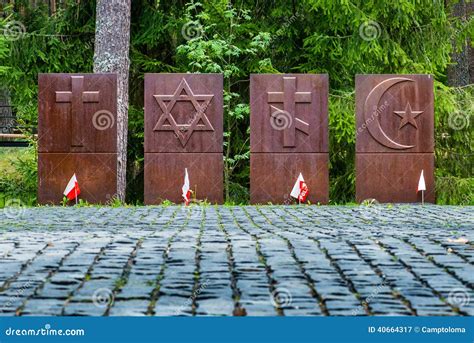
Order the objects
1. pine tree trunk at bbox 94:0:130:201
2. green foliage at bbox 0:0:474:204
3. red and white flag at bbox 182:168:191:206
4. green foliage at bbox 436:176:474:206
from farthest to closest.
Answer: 1. green foliage at bbox 0:0:474:204
2. green foliage at bbox 436:176:474:206
3. pine tree trunk at bbox 94:0:130:201
4. red and white flag at bbox 182:168:191:206

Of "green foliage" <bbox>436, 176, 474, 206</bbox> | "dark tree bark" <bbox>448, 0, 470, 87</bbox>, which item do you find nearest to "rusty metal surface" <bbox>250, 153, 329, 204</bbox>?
"green foliage" <bbox>436, 176, 474, 206</bbox>

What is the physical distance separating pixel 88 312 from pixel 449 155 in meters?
16.1

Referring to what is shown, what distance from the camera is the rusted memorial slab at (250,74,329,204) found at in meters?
16.7

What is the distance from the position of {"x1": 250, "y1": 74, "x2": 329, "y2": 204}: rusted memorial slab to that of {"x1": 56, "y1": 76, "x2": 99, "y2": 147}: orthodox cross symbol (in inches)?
106

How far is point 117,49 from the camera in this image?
19047 millimetres

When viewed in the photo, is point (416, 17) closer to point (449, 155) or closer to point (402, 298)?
point (449, 155)

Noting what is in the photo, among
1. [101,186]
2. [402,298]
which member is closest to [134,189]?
[101,186]

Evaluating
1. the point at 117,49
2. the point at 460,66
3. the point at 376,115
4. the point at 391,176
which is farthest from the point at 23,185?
the point at 460,66

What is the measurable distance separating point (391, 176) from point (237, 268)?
10.1m

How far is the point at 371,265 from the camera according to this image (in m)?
7.25

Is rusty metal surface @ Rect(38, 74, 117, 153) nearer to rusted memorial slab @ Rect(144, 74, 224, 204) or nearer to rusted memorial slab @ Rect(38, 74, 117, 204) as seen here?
rusted memorial slab @ Rect(38, 74, 117, 204)

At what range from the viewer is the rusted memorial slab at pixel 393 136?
16781 millimetres

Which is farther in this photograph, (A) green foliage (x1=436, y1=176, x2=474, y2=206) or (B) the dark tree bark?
(B) the dark tree bark

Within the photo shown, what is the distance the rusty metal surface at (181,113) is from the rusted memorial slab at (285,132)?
2.13 ft
